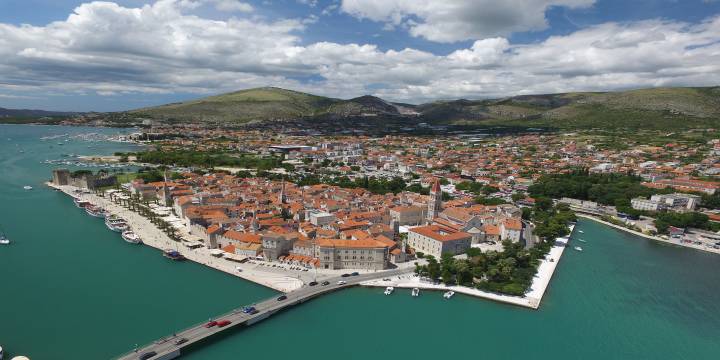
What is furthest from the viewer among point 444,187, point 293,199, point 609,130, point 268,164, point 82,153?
point 609,130

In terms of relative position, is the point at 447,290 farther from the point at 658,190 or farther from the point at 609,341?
the point at 658,190

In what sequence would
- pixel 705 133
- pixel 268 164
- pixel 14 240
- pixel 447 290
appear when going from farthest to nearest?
1. pixel 705 133
2. pixel 268 164
3. pixel 14 240
4. pixel 447 290

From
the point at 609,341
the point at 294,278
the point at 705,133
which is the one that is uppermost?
the point at 705,133

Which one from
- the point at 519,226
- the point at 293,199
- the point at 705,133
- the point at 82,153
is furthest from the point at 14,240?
the point at 705,133

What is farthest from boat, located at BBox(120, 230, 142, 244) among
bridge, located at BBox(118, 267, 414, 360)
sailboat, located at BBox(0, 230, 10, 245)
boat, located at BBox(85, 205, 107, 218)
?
bridge, located at BBox(118, 267, 414, 360)

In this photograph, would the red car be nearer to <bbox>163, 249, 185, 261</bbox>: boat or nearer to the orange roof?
<bbox>163, 249, 185, 261</bbox>: boat

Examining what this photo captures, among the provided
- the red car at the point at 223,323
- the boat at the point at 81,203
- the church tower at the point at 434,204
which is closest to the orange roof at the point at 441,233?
the church tower at the point at 434,204

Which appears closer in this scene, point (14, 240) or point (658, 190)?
point (14, 240)
